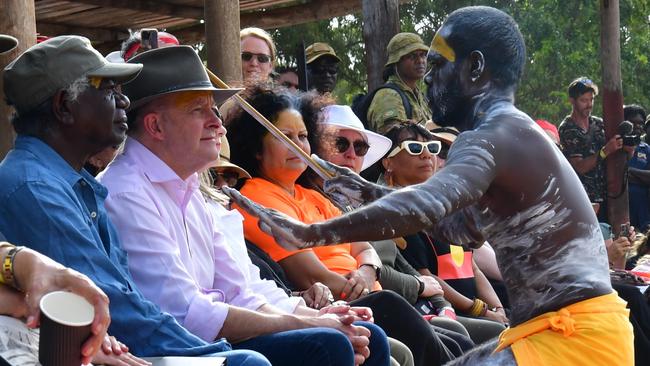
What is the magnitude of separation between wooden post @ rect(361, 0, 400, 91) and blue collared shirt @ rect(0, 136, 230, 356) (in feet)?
18.5

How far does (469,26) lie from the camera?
3.74 m

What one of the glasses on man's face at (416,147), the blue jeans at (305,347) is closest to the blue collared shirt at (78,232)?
the blue jeans at (305,347)

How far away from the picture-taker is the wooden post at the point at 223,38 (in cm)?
699

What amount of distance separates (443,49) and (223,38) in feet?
11.6

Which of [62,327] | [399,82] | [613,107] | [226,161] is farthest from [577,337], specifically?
[613,107]

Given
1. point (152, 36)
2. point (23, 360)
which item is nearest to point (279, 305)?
point (152, 36)

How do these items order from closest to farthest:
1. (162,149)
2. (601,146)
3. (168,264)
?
(168,264) < (162,149) < (601,146)

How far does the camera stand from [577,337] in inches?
133

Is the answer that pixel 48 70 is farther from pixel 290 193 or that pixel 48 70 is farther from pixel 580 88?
pixel 580 88

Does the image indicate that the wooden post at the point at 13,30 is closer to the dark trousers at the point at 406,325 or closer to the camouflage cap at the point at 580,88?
the dark trousers at the point at 406,325

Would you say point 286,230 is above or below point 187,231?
above

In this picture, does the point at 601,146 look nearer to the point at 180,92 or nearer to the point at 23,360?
the point at 180,92

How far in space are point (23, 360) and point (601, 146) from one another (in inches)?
354

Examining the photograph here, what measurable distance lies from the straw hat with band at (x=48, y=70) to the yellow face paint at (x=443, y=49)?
108 centimetres
